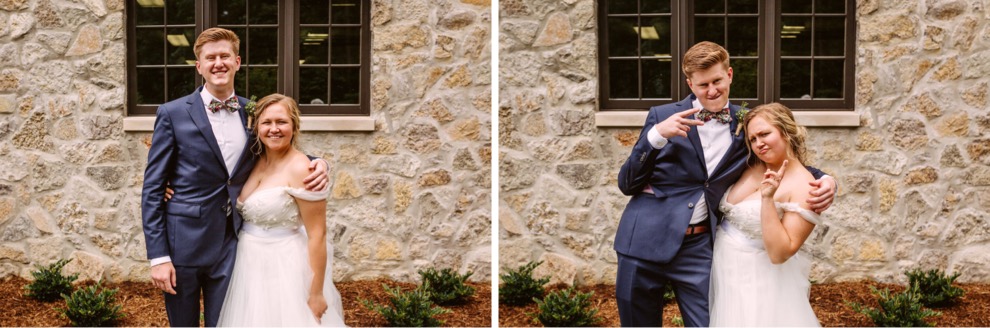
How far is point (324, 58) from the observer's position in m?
5.54

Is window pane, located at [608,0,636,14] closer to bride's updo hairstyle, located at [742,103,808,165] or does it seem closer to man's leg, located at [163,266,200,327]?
bride's updo hairstyle, located at [742,103,808,165]

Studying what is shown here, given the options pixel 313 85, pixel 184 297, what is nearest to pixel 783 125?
pixel 184 297

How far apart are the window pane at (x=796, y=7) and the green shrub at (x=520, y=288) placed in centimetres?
236

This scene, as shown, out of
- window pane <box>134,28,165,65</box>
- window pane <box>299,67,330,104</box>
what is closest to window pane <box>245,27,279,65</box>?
window pane <box>299,67,330,104</box>

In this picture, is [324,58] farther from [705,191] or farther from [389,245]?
[705,191]

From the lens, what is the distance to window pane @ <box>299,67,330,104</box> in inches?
218

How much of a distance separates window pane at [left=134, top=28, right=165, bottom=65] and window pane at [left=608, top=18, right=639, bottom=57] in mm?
3007

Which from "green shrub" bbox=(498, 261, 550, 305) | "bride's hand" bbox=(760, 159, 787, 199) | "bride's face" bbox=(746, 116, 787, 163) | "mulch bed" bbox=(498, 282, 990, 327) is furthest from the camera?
"green shrub" bbox=(498, 261, 550, 305)

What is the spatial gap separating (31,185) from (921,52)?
5873 mm

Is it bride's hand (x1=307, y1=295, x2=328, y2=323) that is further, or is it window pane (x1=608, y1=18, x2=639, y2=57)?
window pane (x1=608, y1=18, x2=639, y2=57)

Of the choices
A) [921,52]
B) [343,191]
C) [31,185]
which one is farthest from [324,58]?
[921,52]

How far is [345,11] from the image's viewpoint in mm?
5551

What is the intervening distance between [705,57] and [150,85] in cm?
406

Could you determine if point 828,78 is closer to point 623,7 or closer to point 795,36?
point 795,36
